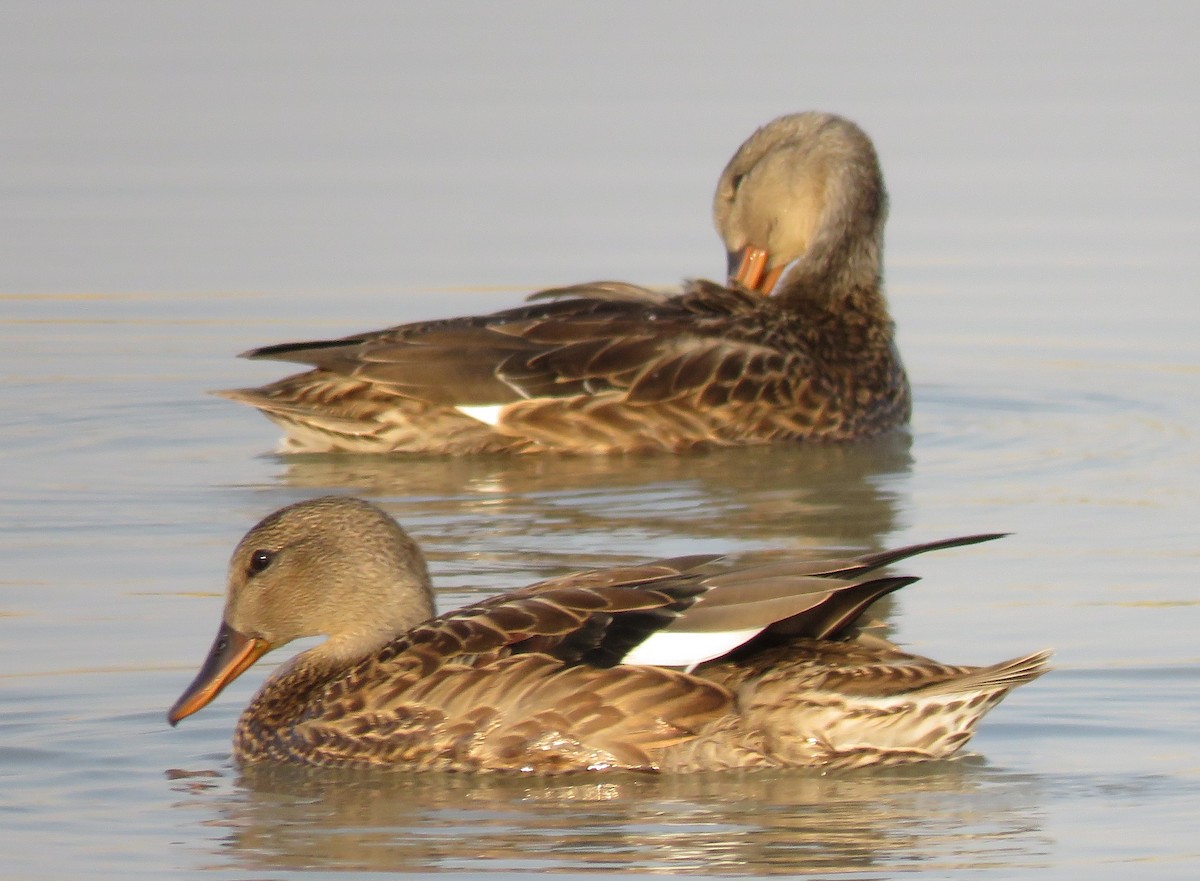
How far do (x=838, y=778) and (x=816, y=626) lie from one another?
0.42 metres

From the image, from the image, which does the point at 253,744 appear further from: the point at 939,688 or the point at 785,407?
the point at 785,407

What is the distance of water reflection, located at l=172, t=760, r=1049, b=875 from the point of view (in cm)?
636

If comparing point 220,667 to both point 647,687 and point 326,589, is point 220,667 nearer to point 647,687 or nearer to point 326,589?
point 326,589

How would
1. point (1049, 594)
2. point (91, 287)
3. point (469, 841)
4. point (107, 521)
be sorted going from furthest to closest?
point (91, 287), point (107, 521), point (1049, 594), point (469, 841)

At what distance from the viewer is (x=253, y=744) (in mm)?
7422

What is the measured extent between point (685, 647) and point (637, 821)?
23.9 inches

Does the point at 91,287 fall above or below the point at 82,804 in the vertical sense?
above

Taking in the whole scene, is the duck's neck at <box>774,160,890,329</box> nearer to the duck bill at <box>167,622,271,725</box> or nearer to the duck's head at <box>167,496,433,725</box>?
the duck's head at <box>167,496,433,725</box>

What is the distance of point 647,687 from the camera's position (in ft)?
23.7

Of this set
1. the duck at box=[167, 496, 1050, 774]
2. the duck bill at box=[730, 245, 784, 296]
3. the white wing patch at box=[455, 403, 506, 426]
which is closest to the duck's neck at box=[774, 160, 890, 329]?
the duck bill at box=[730, 245, 784, 296]

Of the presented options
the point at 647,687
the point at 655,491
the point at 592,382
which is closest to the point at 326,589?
the point at 647,687

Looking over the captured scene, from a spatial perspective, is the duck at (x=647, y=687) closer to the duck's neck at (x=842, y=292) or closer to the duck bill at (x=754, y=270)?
the duck's neck at (x=842, y=292)

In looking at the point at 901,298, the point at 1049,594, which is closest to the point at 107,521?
the point at 1049,594

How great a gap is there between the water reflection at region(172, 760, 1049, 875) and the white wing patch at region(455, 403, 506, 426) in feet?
13.9
